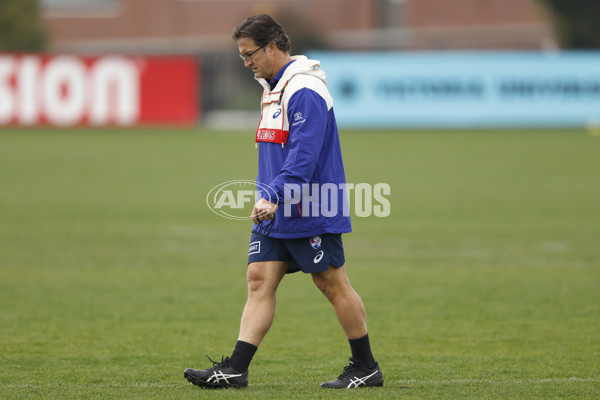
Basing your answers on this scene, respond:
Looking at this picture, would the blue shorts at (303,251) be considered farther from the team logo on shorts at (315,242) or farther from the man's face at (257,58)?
the man's face at (257,58)

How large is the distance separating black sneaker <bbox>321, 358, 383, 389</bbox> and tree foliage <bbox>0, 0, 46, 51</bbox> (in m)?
41.4

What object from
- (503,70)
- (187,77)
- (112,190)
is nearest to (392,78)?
(503,70)

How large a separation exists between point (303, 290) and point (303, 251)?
376cm

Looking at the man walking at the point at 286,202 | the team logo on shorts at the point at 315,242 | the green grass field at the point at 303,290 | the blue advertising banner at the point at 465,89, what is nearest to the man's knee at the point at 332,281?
the man walking at the point at 286,202

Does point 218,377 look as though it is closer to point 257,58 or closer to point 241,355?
point 241,355

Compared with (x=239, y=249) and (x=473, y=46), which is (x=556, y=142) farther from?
(x=473, y=46)

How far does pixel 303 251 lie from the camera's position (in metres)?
5.19

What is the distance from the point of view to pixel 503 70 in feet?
102

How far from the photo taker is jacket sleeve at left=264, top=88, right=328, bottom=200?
503cm

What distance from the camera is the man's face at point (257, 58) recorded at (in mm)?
5230

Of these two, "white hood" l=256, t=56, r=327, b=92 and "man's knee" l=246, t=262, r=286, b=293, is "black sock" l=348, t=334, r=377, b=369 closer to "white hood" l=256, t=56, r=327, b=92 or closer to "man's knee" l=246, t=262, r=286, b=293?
"man's knee" l=246, t=262, r=286, b=293

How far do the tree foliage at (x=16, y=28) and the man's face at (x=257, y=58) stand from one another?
41.1 m

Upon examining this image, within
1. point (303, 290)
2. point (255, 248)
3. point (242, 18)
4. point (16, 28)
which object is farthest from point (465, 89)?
point (255, 248)

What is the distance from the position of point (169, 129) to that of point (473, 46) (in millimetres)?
26173
